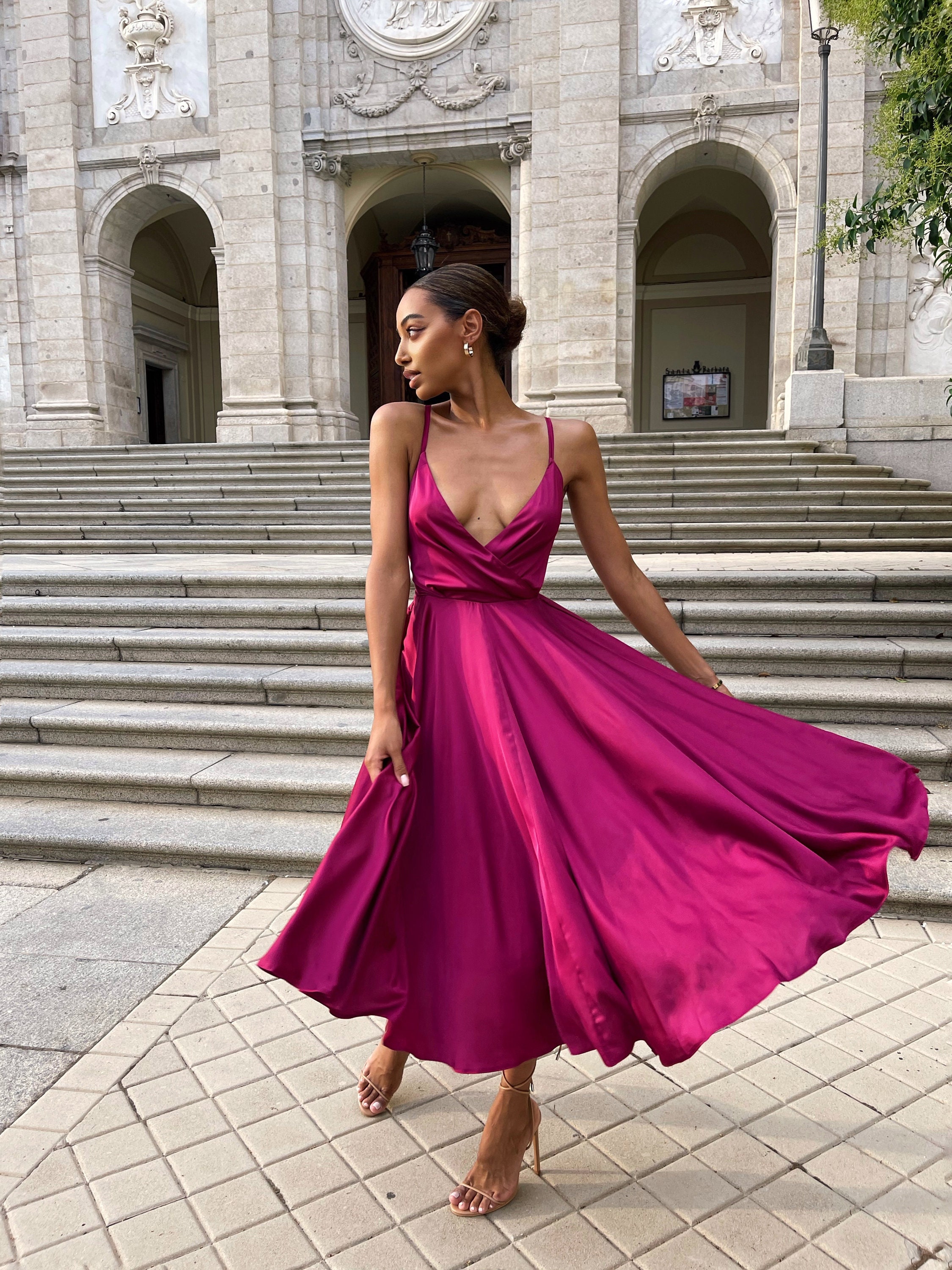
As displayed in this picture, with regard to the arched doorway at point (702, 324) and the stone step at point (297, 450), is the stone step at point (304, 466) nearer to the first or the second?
the stone step at point (297, 450)

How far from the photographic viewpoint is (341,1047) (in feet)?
8.65

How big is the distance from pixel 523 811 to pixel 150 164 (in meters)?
16.7

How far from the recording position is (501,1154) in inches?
79.9

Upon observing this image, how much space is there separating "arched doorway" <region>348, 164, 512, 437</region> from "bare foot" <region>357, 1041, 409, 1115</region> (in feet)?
54.8

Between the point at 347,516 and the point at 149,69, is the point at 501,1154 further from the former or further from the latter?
the point at 149,69

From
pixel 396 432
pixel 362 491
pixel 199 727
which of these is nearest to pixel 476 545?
pixel 396 432

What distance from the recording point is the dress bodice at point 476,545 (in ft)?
6.50

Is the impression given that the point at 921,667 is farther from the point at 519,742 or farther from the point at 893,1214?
the point at 519,742

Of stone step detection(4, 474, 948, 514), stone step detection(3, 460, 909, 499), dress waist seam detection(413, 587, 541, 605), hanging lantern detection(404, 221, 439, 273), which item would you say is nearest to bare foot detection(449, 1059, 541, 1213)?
dress waist seam detection(413, 587, 541, 605)

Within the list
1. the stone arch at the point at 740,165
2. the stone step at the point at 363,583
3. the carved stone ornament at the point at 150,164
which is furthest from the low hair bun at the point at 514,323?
the carved stone ornament at the point at 150,164

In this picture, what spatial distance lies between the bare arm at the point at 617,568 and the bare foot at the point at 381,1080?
1241 mm

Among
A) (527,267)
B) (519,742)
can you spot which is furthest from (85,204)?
(519,742)

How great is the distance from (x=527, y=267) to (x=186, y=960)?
43.0 ft

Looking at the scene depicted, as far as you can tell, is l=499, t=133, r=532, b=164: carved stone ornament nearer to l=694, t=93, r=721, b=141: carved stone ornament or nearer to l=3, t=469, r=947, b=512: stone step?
l=694, t=93, r=721, b=141: carved stone ornament
